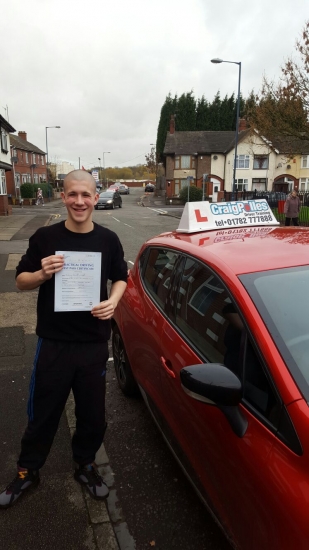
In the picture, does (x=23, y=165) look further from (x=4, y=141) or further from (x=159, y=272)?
(x=159, y=272)

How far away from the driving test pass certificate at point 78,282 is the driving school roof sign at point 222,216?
Answer: 46.8 inches

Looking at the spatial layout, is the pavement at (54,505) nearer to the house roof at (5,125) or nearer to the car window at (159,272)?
the car window at (159,272)

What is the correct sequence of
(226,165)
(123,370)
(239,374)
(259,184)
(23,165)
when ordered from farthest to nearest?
1. (23,165)
2. (226,165)
3. (259,184)
4. (123,370)
5. (239,374)

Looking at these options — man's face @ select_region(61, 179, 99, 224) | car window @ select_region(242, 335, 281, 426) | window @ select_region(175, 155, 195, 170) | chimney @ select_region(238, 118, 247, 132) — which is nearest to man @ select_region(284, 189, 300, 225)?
man's face @ select_region(61, 179, 99, 224)

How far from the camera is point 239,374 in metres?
1.69

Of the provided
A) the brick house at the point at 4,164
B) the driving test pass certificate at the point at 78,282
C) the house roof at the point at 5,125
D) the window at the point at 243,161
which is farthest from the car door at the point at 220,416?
the window at the point at 243,161

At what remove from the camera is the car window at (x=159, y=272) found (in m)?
2.71

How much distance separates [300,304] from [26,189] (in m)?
39.7

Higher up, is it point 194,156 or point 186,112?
point 186,112

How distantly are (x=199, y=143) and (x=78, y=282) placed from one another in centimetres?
4778

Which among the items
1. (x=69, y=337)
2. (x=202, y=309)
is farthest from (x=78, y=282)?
(x=202, y=309)

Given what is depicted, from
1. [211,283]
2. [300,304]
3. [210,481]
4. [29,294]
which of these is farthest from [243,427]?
[29,294]

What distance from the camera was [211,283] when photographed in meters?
2.11

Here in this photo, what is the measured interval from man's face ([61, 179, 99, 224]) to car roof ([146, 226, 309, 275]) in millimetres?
746
